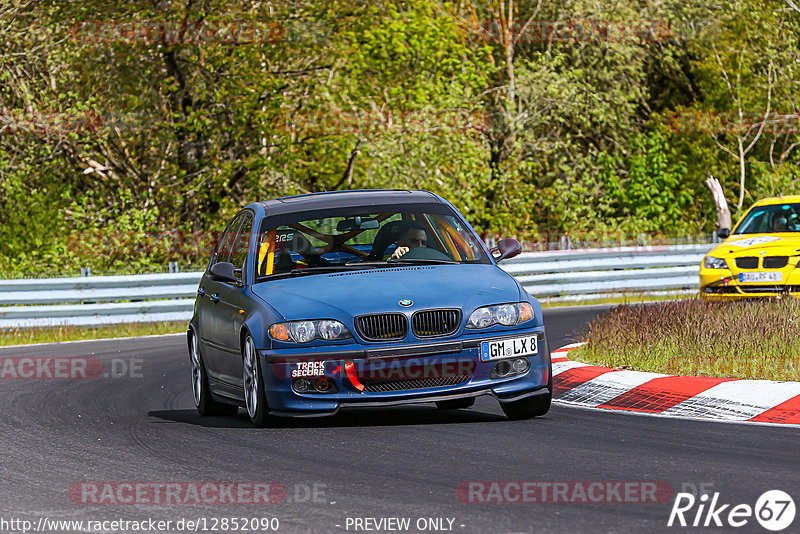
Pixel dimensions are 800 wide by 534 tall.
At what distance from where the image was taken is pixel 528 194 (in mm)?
33625

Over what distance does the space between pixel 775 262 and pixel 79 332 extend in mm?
9900

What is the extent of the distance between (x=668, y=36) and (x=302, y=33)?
49.1ft

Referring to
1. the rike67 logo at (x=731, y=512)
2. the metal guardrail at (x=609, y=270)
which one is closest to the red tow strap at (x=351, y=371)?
the rike67 logo at (x=731, y=512)

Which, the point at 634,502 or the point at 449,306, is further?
the point at 449,306

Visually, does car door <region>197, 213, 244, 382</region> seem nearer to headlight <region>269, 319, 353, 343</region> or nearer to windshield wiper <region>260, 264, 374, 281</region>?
windshield wiper <region>260, 264, 374, 281</region>

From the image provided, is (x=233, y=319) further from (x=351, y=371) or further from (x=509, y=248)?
(x=509, y=248)

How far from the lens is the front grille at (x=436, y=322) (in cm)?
916

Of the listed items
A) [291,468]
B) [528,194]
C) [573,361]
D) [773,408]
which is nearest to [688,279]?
[528,194]

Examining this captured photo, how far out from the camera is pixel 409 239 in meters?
10.5

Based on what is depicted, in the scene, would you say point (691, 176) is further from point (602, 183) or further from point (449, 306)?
point (449, 306)

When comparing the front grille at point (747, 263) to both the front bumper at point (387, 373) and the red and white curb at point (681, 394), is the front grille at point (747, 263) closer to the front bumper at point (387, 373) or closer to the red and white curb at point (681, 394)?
the red and white curb at point (681, 394)

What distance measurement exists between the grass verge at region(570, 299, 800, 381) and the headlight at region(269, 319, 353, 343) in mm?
3407

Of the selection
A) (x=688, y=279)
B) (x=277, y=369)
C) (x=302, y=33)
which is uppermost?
(x=302, y=33)

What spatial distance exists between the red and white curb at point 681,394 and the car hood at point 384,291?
1.44 metres
